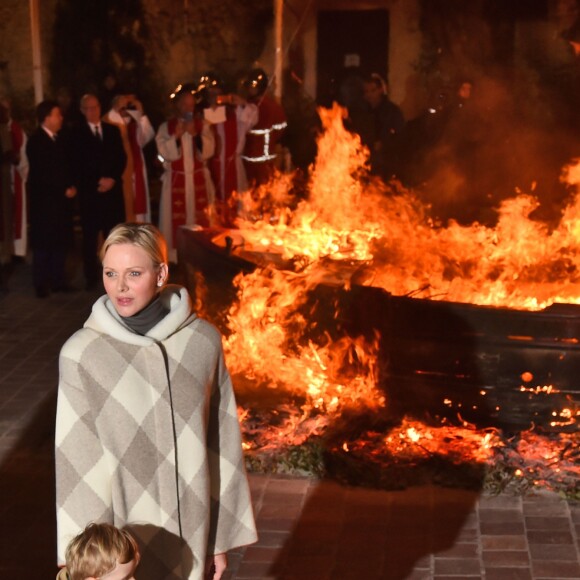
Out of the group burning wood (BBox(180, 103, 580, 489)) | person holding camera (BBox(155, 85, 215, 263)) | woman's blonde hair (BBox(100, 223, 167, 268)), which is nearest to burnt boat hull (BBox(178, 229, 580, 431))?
burning wood (BBox(180, 103, 580, 489))

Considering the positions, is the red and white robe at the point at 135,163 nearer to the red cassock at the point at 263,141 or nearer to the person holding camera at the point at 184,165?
the person holding camera at the point at 184,165

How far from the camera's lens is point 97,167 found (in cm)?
1158

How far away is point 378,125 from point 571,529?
26.8 feet

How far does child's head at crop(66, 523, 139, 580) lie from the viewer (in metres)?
3.38

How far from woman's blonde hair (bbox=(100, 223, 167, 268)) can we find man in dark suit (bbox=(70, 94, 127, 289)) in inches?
309

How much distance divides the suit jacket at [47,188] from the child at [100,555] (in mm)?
7818

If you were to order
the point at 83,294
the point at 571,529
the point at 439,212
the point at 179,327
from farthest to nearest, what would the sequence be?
the point at 439,212
the point at 83,294
the point at 571,529
the point at 179,327

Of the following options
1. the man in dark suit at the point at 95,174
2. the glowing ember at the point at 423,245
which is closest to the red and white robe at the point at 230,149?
the man in dark suit at the point at 95,174

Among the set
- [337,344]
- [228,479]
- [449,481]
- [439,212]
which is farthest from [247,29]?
[228,479]

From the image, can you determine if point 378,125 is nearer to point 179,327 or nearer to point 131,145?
point 131,145

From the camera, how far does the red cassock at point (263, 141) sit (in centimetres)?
1353

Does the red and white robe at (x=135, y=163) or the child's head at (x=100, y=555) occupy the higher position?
the child's head at (x=100, y=555)

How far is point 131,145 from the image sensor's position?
12.6 m

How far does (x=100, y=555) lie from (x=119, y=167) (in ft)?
28.3
